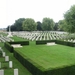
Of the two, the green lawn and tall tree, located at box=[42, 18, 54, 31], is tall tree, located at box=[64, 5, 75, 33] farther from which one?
tall tree, located at box=[42, 18, 54, 31]

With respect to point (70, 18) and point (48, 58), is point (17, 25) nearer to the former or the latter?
point (70, 18)

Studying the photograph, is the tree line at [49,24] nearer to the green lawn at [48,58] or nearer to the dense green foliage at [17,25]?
the dense green foliage at [17,25]

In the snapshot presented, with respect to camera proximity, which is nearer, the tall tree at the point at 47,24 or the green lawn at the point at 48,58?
the green lawn at the point at 48,58

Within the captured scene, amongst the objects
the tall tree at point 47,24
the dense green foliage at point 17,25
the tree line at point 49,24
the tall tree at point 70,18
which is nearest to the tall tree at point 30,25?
the tree line at point 49,24

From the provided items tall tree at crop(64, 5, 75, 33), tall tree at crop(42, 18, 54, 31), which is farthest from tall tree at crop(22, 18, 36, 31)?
tall tree at crop(64, 5, 75, 33)

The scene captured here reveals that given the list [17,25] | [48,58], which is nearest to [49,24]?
[17,25]

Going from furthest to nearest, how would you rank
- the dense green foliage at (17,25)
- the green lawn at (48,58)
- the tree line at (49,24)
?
the dense green foliage at (17,25)
the tree line at (49,24)
the green lawn at (48,58)

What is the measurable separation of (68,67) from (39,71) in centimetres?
153

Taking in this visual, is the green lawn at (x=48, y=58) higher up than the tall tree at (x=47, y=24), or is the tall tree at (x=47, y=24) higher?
the tall tree at (x=47, y=24)

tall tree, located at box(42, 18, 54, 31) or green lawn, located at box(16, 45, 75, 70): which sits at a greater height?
tall tree, located at box(42, 18, 54, 31)

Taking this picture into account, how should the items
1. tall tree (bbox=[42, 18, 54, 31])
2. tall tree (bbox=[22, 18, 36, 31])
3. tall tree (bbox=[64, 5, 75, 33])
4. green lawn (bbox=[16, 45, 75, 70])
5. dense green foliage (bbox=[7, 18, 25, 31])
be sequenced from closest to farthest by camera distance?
green lawn (bbox=[16, 45, 75, 70]) → tall tree (bbox=[64, 5, 75, 33]) → tall tree (bbox=[22, 18, 36, 31]) → tall tree (bbox=[42, 18, 54, 31]) → dense green foliage (bbox=[7, 18, 25, 31])

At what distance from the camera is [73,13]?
2591cm

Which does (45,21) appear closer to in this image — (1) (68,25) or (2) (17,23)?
(2) (17,23)

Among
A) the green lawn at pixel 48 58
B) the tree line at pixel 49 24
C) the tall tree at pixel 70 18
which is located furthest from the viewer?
the tree line at pixel 49 24
